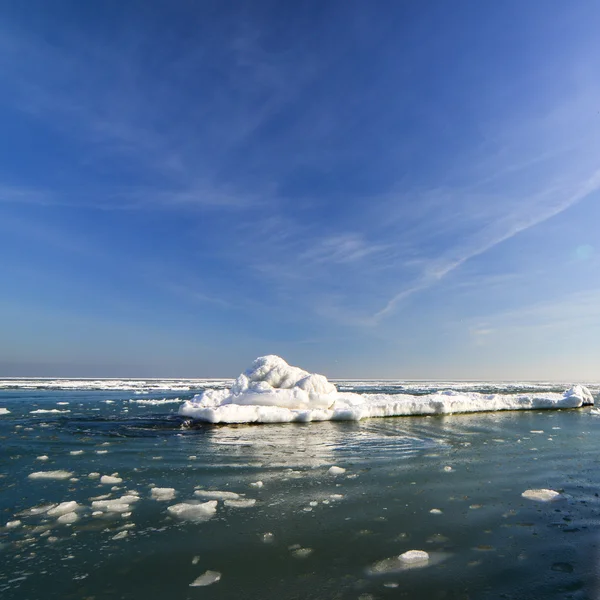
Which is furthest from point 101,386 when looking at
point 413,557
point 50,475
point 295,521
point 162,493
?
point 413,557

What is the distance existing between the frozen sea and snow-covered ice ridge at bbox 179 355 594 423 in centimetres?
522

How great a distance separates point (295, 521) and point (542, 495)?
4.24m

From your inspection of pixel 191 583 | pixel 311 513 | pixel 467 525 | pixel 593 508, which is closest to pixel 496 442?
pixel 593 508

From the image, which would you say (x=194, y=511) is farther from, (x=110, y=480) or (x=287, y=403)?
(x=287, y=403)

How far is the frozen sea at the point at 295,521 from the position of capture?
3627 millimetres

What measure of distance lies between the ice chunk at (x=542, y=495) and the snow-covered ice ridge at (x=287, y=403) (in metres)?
10.8

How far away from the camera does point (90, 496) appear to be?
632cm

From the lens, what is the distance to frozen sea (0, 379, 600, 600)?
3.63 meters

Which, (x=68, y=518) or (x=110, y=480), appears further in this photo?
(x=110, y=480)

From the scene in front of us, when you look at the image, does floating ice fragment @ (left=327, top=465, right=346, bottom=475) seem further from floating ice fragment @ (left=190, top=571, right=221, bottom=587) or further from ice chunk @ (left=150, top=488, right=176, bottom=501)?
floating ice fragment @ (left=190, top=571, right=221, bottom=587)

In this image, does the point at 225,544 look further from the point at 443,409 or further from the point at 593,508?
the point at 443,409

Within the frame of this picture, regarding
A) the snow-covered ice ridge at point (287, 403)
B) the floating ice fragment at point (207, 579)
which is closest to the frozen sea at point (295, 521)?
the floating ice fragment at point (207, 579)

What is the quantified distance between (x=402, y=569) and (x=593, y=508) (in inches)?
153

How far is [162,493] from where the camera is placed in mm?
6441
